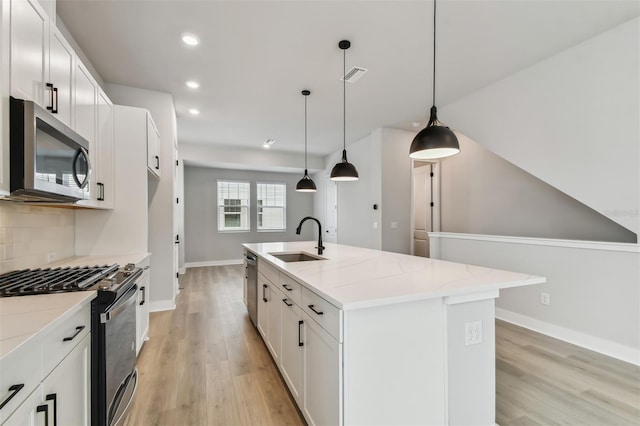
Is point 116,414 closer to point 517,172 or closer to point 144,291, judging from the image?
point 144,291

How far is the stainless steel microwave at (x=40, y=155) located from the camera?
124 cm

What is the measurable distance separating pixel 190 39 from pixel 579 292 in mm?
4495

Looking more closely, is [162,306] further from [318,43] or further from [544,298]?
[544,298]

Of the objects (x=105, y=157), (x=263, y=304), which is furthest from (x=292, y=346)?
(x=105, y=157)

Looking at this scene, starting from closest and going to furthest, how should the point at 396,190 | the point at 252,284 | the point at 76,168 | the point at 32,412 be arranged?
the point at 32,412 < the point at 76,168 < the point at 252,284 < the point at 396,190

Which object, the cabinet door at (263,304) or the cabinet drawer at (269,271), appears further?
the cabinet door at (263,304)

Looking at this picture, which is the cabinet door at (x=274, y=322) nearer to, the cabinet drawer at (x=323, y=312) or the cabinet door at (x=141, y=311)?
the cabinet drawer at (x=323, y=312)

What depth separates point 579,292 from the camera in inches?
109

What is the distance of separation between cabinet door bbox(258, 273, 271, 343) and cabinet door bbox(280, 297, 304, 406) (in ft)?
1.67

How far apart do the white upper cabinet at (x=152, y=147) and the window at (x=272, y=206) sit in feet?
14.3

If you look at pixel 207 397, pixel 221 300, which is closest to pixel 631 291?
pixel 207 397

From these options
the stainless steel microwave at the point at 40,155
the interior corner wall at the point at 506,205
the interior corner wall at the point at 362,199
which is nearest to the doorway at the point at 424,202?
the interior corner wall at the point at 506,205

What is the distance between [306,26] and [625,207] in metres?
3.19

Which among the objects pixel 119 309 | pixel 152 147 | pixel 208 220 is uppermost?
pixel 152 147
